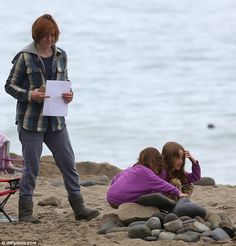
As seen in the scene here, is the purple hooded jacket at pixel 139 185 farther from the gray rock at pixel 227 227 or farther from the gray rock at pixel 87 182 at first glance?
the gray rock at pixel 87 182

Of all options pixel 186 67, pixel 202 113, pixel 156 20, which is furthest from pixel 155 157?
pixel 156 20

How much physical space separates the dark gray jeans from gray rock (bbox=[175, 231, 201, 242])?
1249mm

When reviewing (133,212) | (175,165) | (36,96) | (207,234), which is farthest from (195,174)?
(36,96)

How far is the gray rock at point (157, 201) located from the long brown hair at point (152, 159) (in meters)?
0.38

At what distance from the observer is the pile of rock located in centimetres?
784

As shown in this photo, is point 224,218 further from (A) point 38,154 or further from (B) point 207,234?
(A) point 38,154

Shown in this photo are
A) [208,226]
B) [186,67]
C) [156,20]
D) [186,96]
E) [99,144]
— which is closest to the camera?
[208,226]

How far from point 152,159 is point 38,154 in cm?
91

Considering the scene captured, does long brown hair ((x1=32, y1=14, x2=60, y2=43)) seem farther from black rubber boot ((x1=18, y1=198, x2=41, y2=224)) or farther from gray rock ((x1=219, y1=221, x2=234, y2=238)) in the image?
gray rock ((x1=219, y1=221, x2=234, y2=238))

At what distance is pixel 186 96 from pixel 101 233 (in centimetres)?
1769

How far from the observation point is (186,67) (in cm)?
3003

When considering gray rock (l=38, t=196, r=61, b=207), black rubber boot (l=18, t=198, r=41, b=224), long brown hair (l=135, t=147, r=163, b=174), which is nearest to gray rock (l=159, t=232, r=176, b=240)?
long brown hair (l=135, t=147, r=163, b=174)

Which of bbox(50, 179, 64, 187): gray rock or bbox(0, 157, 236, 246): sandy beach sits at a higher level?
bbox(50, 179, 64, 187): gray rock

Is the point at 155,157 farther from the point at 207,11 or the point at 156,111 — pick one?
the point at 207,11
